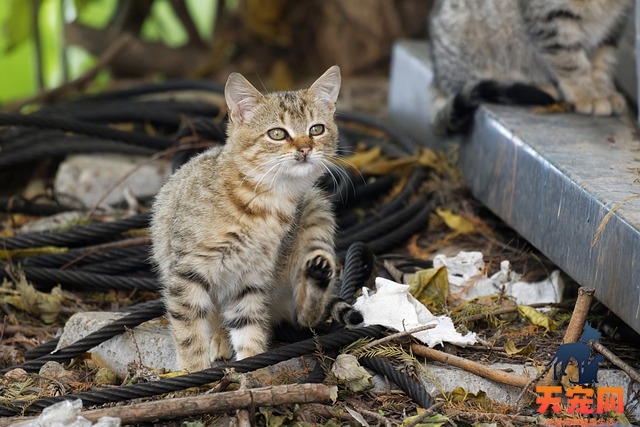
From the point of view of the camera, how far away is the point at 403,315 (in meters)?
3.72

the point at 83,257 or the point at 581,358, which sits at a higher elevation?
the point at 581,358

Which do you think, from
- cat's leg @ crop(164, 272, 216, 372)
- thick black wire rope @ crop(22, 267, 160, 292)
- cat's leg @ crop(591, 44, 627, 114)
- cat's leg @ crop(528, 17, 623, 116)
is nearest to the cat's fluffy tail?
cat's leg @ crop(528, 17, 623, 116)

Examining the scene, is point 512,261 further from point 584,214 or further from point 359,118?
point 359,118

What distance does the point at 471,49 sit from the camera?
5797mm

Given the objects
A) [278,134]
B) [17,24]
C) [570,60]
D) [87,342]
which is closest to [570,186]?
[278,134]

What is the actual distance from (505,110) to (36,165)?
3.15 metres

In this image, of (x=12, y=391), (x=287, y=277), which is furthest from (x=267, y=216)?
(x=12, y=391)

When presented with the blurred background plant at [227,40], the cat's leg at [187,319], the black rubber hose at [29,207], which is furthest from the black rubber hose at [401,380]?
the blurred background plant at [227,40]

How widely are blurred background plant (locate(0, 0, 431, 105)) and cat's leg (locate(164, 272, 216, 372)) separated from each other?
449 centimetres

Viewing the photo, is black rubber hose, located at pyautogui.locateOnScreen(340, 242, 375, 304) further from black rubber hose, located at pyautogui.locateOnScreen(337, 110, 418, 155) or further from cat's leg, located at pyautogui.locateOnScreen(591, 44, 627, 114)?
cat's leg, located at pyautogui.locateOnScreen(591, 44, 627, 114)

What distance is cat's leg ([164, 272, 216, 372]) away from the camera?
3.45m

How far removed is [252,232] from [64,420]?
3.21 ft

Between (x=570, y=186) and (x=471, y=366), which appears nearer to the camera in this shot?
(x=471, y=366)

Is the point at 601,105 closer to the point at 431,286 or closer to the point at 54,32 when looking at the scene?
the point at 431,286
